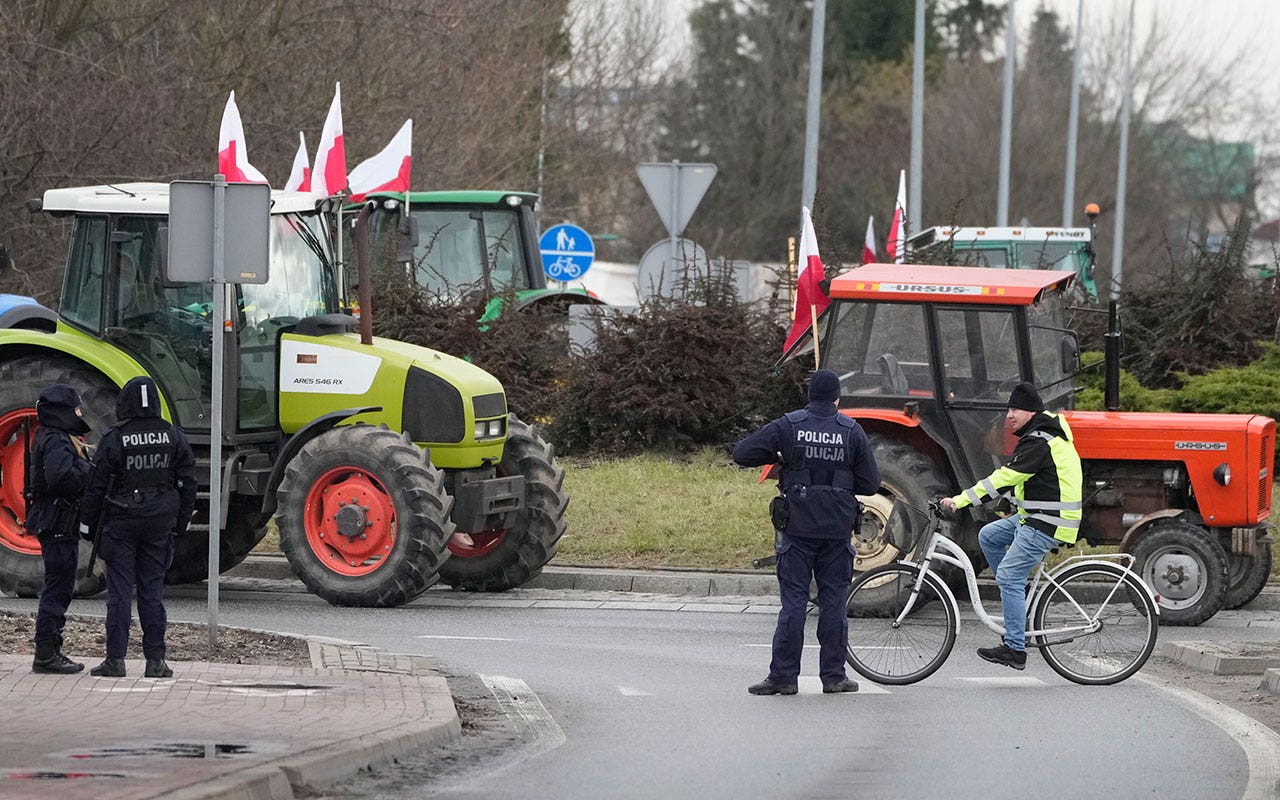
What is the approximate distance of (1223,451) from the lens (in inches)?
551

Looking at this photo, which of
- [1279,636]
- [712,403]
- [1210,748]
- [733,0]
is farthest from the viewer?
[733,0]

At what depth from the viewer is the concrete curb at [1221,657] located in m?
11.9

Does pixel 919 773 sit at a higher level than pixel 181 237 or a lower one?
lower

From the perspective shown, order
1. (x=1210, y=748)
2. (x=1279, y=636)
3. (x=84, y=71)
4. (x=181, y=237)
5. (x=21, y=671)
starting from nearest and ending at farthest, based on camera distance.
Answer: (x=1210, y=748)
(x=21, y=671)
(x=181, y=237)
(x=1279, y=636)
(x=84, y=71)

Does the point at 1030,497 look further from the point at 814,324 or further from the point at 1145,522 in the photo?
the point at 814,324

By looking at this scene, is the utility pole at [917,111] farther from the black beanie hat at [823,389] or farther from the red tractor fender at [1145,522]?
the black beanie hat at [823,389]

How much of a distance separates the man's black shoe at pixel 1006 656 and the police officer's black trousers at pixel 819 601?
1.09 metres

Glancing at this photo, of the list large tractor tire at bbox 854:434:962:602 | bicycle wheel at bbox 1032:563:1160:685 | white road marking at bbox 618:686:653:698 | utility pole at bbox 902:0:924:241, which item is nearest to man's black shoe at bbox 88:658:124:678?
white road marking at bbox 618:686:653:698

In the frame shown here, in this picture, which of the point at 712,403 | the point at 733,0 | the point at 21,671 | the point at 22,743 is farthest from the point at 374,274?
the point at 733,0

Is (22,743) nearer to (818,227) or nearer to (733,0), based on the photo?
(818,227)

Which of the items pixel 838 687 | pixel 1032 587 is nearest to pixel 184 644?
pixel 838 687

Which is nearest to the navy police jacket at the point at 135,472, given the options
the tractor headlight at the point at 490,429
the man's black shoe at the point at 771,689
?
the man's black shoe at the point at 771,689

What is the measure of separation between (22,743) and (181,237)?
4026 mm

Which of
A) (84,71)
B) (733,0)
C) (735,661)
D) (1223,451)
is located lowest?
(735,661)
